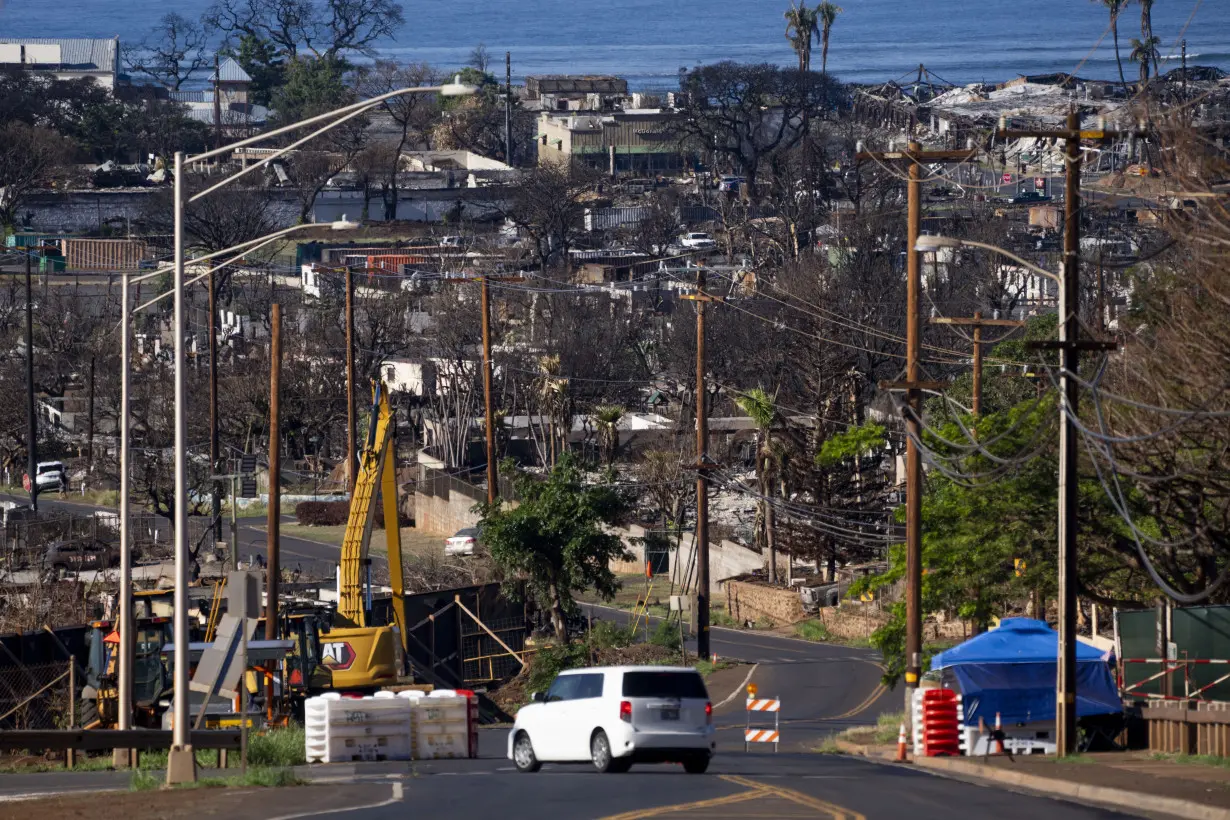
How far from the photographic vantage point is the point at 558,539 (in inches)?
1844

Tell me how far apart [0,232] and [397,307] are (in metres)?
49.9

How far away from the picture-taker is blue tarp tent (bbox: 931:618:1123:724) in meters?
29.9

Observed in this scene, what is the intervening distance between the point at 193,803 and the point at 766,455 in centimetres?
4074

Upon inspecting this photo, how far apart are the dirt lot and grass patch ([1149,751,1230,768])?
11.1m

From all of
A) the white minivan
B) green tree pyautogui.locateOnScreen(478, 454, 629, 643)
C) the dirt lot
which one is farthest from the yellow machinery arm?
the dirt lot

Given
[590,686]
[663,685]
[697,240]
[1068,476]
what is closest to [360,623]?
[590,686]

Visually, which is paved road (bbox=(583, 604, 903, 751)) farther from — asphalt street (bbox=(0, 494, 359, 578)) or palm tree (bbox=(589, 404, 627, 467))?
palm tree (bbox=(589, 404, 627, 467))

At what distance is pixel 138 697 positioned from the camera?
3161cm

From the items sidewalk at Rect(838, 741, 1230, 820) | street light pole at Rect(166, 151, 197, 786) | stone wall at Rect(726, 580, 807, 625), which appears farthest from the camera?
stone wall at Rect(726, 580, 807, 625)

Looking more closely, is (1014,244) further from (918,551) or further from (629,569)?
(918,551)

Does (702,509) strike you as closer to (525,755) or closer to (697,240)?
(525,755)

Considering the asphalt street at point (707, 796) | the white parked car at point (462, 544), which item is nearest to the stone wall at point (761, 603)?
the white parked car at point (462, 544)

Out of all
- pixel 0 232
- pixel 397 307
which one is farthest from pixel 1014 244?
pixel 0 232

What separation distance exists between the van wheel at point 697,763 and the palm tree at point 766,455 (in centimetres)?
3077
